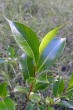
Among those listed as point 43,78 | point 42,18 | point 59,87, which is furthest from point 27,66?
point 42,18

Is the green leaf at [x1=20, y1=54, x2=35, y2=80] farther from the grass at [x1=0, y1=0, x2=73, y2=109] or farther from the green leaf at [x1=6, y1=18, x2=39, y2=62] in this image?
the grass at [x1=0, y1=0, x2=73, y2=109]

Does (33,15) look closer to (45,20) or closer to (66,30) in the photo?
(45,20)

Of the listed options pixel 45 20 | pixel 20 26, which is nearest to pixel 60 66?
pixel 45 20

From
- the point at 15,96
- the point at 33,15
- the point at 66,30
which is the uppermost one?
the point at 33,15

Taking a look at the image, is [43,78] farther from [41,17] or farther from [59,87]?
[41,17]

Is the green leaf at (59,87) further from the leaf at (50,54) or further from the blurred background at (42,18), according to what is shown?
the blurred background at (42,18)

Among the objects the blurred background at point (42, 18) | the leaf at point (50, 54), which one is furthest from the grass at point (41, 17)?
the leaf at point (50, 54)
